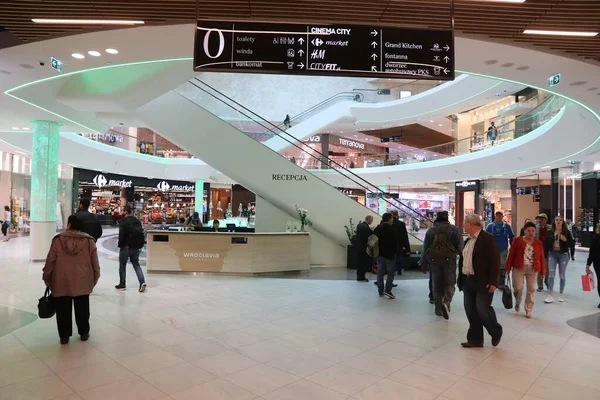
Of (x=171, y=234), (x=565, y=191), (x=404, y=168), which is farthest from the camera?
(x=404, y=168)

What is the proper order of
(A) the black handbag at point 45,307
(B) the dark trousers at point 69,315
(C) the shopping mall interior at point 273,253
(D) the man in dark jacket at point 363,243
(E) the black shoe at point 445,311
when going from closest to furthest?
→ 1. (C) the shopping mall interior at point 273,253
2. (A) the black handbag at point 45,307
3. (B) the dark trousers at point 69,315
4. (E) the black shoe at point 445,311
5. (D) the man in dark jacket at point 363,243

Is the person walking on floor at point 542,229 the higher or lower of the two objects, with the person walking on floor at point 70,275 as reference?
higher

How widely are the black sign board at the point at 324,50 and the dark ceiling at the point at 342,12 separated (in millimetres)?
472

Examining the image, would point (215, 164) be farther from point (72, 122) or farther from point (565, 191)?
point (565, 191)

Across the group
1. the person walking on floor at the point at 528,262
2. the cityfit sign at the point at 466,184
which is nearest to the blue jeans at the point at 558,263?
the person walking on floor at the point at 528,262

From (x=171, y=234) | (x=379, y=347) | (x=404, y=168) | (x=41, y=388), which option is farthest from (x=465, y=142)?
(x=41, y=388)

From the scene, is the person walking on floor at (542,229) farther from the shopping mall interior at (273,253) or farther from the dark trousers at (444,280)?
the dark trousers at (444,280)

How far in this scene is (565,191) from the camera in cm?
1839

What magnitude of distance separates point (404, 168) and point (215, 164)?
52.2 ft

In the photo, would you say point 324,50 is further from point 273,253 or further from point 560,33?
point 273,253

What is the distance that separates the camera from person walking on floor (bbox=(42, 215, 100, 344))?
439cm

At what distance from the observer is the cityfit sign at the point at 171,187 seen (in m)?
28.6

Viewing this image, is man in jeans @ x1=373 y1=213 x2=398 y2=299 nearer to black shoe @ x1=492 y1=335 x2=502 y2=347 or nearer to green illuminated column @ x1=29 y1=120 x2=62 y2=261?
black shoe @ x1=492 y1=335 x2=502 y2=347

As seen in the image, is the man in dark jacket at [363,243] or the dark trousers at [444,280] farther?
the man in dark jacket at [363,243]
